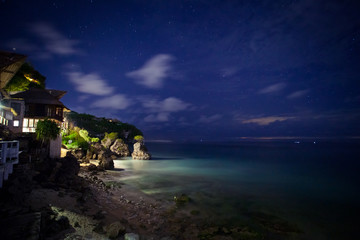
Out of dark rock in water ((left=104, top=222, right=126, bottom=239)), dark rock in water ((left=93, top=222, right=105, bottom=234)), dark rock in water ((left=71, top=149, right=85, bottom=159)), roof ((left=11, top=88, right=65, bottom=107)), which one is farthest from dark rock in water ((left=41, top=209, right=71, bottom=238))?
roof ((left=11, top=88, right=65, bottom=107))

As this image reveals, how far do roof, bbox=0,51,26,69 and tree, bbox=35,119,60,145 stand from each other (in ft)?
19.4

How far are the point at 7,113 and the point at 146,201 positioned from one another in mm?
18782

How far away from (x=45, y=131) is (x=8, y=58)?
7.10 metres

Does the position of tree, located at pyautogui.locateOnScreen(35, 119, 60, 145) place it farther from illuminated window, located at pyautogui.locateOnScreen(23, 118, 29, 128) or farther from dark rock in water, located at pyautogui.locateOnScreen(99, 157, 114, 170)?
illuminated window, located at pyautogui.locateOnScreen(23, 118, 29, 128)

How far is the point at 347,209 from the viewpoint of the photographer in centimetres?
2014

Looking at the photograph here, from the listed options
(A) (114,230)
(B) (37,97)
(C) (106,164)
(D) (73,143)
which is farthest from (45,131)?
(D) (73,143)

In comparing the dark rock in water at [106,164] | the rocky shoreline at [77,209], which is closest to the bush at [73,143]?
the dark rock in water at [106,164]

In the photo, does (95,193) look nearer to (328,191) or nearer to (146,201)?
(146,201)

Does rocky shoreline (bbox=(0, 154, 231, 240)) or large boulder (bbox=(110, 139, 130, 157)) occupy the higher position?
large boulder (bbox=(110, 139, 130, 157))

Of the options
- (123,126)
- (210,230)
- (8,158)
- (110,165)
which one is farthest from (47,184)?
(123,126)

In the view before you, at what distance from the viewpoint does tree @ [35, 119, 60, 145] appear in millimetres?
18750

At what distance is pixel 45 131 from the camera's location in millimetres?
18906

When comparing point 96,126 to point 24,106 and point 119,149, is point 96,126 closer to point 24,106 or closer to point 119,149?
point 119,149

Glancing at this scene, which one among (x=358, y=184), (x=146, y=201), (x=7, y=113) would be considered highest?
(x=7, y=113)
